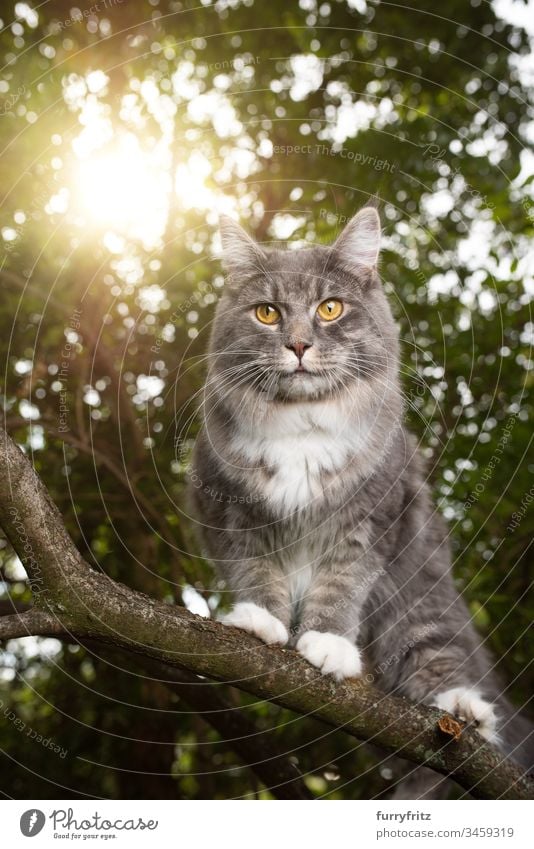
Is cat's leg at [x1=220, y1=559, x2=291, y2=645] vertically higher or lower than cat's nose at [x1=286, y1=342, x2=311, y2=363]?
lower

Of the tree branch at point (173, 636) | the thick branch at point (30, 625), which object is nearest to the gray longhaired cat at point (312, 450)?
the tree branch at point (173, 636)

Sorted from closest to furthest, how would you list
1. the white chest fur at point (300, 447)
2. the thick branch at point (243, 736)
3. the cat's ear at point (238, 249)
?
the white chest fur at point (300, 447), the cat's ear at point (238, 249), the thick branch at point (243, 736)

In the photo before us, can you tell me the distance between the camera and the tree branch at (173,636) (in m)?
1.94

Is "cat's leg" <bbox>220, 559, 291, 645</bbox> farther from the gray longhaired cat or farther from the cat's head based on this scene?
the cat's head

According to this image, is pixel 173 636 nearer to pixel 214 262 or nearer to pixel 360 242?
pixel 360 242

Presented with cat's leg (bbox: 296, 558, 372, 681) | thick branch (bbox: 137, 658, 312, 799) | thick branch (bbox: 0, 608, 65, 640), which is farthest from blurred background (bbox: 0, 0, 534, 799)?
thick branch (bbox: 0, 608, 65, 640)

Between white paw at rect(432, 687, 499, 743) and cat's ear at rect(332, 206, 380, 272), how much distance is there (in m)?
1.72

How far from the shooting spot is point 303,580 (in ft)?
9.78

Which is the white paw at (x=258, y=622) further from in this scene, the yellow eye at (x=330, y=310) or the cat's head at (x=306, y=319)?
the yellow eye at (x=330, y=310)

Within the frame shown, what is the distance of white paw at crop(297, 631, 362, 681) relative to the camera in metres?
2.42

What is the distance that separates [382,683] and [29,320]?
2532 millimetres
